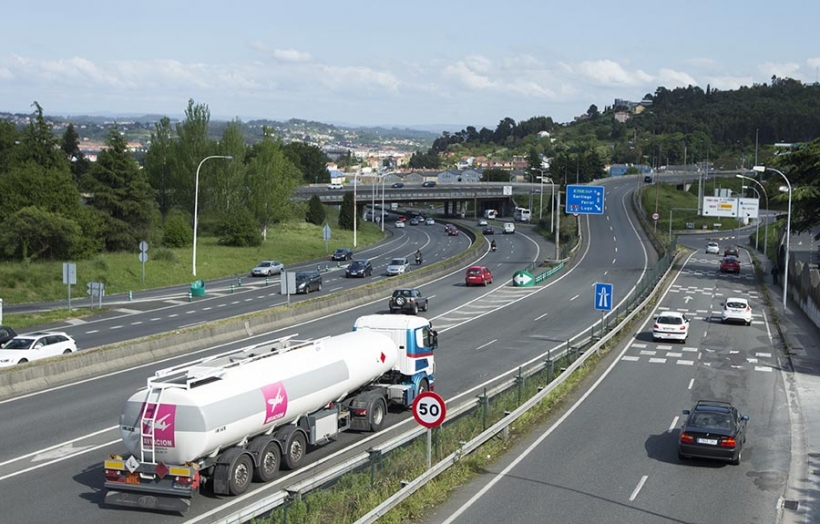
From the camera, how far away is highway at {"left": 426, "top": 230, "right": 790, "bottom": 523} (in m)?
16.6

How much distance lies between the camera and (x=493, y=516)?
16.0m

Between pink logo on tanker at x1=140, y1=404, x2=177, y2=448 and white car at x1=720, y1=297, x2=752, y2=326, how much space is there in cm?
3871

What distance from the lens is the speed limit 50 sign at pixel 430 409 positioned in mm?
16703

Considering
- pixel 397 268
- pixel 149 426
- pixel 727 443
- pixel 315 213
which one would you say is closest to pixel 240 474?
pixel 149 426

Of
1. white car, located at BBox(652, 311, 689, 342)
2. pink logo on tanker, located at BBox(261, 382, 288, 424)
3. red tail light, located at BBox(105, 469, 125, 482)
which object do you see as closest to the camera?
red tail light, located at BBox(105, 469, 125, 482)

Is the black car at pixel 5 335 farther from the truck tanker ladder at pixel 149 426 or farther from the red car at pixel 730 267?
the red car at pixel 730 267

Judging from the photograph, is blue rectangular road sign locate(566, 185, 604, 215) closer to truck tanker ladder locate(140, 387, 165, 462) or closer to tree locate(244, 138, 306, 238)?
tree locate(244, 138, 306, 238)

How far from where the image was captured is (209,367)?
1817 cm

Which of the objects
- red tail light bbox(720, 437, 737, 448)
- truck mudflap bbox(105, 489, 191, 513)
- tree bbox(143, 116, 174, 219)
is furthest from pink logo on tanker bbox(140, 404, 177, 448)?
tree bbox(143, 116, 174, 219)

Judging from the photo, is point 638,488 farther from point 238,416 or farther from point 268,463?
point 238,416

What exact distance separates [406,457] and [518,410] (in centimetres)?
494

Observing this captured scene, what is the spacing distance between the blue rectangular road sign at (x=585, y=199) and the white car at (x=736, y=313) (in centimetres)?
2921

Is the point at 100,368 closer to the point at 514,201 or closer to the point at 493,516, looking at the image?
the point at 493,516

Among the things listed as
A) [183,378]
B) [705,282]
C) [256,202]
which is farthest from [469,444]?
[256,202]
